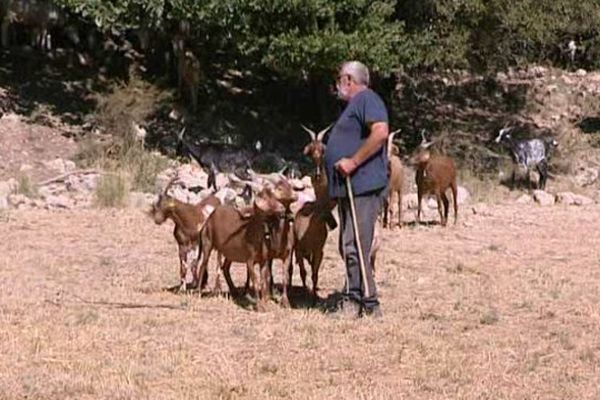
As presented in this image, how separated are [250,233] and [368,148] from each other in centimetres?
159

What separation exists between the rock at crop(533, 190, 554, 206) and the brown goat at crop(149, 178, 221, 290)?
32.6ft

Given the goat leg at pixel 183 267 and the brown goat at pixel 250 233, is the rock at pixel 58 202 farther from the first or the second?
the brown goat at pixel 250 233

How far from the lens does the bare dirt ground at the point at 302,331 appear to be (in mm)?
8633

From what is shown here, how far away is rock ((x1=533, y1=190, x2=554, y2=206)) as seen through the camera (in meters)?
21.4

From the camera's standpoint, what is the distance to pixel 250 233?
11484mm

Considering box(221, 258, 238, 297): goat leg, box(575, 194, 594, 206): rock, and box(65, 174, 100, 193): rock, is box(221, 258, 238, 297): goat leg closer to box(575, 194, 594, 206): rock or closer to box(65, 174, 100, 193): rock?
box(65, 174, 100, 193): rock

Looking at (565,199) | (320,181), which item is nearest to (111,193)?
(320,181)

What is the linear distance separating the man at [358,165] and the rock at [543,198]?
11.1m

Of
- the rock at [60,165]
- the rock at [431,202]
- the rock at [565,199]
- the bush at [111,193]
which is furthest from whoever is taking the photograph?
the rock at [60,165]

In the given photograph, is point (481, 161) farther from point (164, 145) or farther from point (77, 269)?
point (77, 269)

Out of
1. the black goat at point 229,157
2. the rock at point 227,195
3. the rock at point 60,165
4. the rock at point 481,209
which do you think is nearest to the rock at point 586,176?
the rock at point 481,209

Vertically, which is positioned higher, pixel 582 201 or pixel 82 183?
pixel 82 183

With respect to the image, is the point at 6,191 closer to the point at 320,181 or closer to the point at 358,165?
the point at 320,181

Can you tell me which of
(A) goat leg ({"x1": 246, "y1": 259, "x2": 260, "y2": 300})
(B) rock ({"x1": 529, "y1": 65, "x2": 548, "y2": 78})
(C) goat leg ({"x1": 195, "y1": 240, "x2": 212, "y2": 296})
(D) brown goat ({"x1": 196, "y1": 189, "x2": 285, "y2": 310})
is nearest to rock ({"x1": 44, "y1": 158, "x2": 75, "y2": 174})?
(C) goat leg ({"x1": 195, "y1": 240, "x2": 212, "y2": 296})
